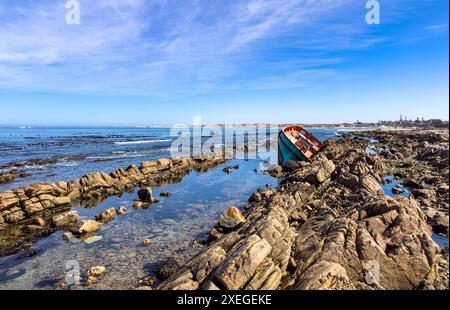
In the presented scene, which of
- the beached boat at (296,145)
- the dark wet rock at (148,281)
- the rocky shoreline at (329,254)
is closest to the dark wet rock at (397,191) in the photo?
the rocky shoreline at (329,254)

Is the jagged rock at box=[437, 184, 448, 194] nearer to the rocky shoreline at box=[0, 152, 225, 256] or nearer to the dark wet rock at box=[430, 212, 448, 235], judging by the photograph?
the dark wet rock at box=[430, 212, 448, 235]

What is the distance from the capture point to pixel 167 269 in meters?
11.3

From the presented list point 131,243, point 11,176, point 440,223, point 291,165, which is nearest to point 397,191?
point 440,223

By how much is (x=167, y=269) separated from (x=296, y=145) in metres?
33.0

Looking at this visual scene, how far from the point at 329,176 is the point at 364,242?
1625cm

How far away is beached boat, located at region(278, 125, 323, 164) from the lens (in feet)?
126

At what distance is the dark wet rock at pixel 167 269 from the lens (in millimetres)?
11055

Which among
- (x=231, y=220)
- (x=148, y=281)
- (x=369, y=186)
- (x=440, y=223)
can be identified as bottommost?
(x=148, y=281)

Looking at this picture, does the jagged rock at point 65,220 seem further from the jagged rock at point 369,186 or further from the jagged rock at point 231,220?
the jagged rock at point 369,186

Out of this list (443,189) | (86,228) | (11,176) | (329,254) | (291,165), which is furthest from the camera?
(291,165)

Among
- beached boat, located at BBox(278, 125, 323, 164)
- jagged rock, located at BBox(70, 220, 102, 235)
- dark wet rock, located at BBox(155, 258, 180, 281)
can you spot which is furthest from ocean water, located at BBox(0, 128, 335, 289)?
beached boat, located at BBox(278, 125, 323, 164)

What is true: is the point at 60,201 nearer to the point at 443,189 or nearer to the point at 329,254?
the point at 329,254

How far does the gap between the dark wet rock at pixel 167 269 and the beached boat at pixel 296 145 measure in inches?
1135
